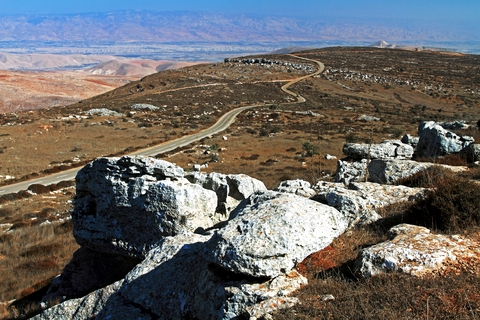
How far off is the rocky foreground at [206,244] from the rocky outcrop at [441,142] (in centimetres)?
679

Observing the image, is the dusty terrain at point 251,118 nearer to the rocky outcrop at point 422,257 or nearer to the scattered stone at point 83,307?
the scattered stone at point 83,307

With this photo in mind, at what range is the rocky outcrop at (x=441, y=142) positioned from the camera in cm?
1822

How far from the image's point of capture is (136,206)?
9711 millimetres

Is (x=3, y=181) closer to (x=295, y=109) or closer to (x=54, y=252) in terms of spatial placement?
(x=54, y=252)

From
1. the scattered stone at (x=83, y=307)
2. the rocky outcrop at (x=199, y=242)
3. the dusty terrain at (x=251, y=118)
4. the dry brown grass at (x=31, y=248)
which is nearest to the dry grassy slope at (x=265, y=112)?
the dusty terrain at (x=251, y=118)

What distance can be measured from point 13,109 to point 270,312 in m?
119

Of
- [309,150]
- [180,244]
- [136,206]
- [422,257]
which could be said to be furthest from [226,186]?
[309,150]

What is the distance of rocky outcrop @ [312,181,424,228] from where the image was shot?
8.18 meters

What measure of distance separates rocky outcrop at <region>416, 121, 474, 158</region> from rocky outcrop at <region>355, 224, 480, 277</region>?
45.2 feet

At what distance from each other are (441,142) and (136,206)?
1529cm

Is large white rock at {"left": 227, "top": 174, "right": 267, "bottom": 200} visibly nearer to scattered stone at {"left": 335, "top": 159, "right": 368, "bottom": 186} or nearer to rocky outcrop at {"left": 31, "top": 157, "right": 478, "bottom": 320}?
rocky outcrop at {"left": 31, "top": 157, "right": 478, "bottom": 320}

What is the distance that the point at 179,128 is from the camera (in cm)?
5575

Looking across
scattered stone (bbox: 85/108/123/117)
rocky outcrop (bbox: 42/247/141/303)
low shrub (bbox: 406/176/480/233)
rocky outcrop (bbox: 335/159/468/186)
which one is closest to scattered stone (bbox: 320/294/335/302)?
low shrub (bbox: 406/176/480/233)

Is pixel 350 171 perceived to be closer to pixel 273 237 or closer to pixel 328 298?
pixel 273 237
